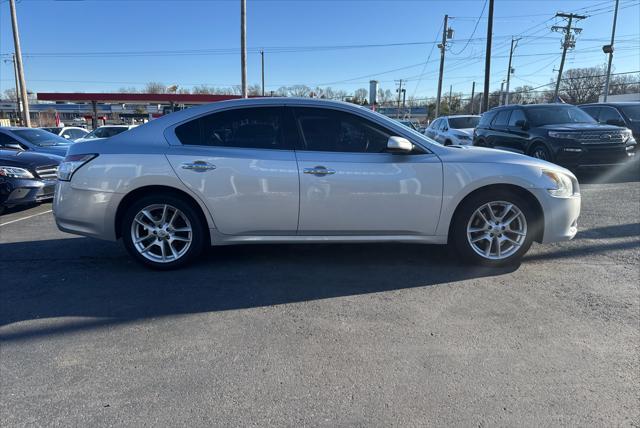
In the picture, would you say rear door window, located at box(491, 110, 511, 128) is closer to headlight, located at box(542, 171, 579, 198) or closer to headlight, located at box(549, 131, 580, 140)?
headlight, located at box(549, 131, 580, 140)

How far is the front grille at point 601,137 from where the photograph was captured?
Result: 9398mm

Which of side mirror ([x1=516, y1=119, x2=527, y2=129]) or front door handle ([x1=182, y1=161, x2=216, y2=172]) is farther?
side mirror ([x1=516, y1=119, x2=527, y2=129])

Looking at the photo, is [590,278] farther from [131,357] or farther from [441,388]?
[131,357]

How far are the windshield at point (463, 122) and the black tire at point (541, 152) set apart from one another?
5.84 m

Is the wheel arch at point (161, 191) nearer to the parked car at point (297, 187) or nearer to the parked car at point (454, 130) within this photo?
the parked car at point (297, 187)

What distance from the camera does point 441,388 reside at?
2486 mm

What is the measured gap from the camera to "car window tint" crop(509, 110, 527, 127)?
10.5 metres

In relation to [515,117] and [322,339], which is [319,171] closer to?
[322,339]

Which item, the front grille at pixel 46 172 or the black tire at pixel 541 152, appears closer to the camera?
the front grille at pixel 46 172

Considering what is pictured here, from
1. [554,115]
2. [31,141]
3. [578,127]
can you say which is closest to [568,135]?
[578,127]

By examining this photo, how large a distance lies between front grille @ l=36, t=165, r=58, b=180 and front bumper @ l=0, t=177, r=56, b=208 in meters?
0.12

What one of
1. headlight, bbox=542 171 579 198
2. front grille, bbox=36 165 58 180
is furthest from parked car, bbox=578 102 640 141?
front grille, bbox=36 165 58 180

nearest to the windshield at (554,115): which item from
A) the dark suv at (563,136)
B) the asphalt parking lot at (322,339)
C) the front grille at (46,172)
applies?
the dark suv at (563,136)

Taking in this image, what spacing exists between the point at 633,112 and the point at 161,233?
13.0 metres
